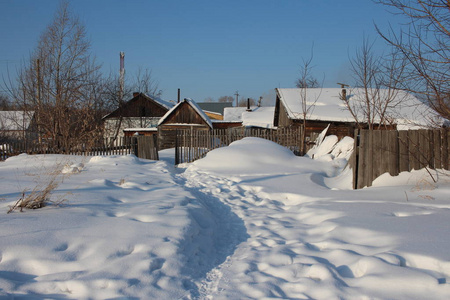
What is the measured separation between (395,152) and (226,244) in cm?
462

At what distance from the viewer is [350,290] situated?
2664 mm

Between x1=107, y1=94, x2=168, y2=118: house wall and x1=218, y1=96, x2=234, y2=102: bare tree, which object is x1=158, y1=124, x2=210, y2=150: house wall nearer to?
x1=107, y1=94, x2=168, y2=118: house wall

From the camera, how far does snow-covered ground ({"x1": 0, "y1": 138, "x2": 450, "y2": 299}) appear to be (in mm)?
2664

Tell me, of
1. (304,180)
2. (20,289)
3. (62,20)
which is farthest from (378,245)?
(62,20)

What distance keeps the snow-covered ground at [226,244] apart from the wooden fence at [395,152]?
283mm

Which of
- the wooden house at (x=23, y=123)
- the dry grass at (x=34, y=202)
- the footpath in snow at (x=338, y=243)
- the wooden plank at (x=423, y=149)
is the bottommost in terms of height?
the footpath in snow at (x=338, y=243)

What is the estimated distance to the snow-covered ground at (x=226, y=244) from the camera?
2.66 meters

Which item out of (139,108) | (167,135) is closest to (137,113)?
(139,108)

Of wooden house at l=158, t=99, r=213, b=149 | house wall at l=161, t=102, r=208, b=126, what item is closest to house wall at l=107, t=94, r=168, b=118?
wooden house at l=158, t=99, r=213, b=149

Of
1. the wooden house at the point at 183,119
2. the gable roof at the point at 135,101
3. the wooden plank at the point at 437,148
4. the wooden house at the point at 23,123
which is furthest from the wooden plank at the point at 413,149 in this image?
the gable roof at the point at 135,101

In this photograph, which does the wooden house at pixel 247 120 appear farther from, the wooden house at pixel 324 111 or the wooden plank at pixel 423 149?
the wooden plank at pixel 423 149

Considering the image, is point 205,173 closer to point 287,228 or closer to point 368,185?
point 368,185

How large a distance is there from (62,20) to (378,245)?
1969 cm

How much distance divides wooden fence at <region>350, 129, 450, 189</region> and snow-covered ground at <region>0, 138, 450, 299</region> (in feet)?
0.93
